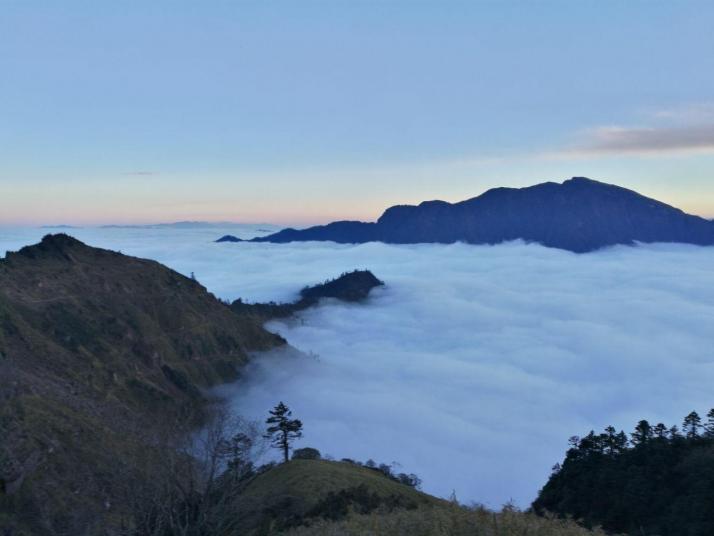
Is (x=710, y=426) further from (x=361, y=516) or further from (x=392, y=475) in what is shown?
(x=361, y=516)

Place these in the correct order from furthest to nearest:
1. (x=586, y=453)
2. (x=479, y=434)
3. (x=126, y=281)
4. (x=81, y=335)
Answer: (x=479, y=434) < (x=126, y=281) < (x=81, y=335) < (x=586, y=453)

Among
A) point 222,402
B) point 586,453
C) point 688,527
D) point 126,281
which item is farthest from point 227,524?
point 126,281

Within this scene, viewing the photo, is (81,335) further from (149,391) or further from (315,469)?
(315,469)

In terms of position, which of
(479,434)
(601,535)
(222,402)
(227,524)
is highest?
(601,535)

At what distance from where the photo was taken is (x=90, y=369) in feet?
406

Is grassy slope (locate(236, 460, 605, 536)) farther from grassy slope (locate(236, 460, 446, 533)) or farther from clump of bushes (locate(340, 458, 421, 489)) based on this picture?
clump of bushes (locate(340, 458, 421, 489))

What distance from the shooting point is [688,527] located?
129 feet

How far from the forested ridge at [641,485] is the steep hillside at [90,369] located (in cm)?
3786

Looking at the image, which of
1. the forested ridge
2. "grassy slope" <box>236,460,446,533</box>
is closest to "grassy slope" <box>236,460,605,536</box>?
"grassy slope" <box>236,460,446,533</box>

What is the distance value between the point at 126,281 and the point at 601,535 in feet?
571

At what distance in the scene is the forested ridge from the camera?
42.2 meters

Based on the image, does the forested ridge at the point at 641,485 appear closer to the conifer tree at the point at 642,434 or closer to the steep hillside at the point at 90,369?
the conifer tree at the point at 642,434

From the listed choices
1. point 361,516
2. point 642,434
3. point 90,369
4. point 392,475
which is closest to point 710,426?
point 642,434

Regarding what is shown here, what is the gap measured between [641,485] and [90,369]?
109081mm
